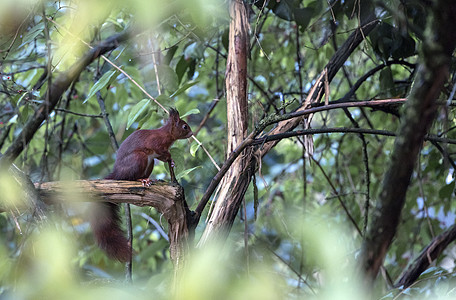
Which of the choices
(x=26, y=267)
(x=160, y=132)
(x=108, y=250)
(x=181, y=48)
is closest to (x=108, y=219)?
(x=108, y=250)

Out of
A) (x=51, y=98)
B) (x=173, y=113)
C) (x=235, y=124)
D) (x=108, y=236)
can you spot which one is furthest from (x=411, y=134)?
(x=173, y=113)

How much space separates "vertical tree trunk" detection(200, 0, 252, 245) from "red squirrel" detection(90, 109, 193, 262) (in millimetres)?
223

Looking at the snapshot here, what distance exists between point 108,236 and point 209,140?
1546 mm

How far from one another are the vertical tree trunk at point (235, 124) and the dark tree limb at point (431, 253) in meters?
0.80

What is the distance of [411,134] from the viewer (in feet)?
2.84

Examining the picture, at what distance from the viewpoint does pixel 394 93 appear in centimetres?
259

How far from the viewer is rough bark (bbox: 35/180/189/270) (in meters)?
1.54

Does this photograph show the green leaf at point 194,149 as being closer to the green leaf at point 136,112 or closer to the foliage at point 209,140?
the foliage at point 209,140

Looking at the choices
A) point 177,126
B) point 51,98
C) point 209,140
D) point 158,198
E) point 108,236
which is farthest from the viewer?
point 209,140

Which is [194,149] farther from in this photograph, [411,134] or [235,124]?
[411,134]

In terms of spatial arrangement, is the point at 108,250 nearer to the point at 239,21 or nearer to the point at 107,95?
the point at 239,21

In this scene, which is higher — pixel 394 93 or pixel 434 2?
pixel 394 93

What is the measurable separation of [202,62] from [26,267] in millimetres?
2028

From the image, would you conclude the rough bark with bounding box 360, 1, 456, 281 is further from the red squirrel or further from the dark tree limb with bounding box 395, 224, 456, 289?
the dark tree limb with bounding box 395, 224, 456, 289
